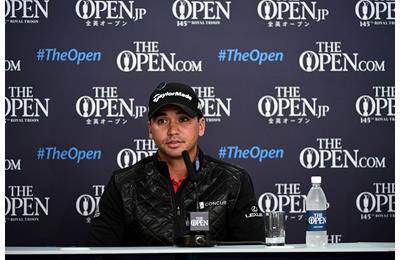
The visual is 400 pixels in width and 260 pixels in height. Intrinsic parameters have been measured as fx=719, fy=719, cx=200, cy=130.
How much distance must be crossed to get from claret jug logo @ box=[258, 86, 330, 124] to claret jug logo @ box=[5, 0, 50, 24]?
4.30 ft

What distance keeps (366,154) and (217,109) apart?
854 mm

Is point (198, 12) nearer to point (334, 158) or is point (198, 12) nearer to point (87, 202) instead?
point (334, 158)

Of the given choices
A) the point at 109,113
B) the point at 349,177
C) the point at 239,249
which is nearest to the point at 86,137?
the point at 109,113

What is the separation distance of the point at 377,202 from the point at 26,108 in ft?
6.49

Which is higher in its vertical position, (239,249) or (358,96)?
(358,96)

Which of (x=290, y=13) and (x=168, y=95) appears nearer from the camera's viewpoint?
(x=168, y=95)

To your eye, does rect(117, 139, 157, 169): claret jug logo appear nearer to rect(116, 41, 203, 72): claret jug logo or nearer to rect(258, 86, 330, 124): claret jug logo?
rect(116, 41, 203, 72): claret jug logo

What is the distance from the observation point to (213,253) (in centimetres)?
207

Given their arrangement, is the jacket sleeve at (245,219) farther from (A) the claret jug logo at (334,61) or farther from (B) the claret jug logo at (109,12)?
(B) the claret jug logo at (109,12)

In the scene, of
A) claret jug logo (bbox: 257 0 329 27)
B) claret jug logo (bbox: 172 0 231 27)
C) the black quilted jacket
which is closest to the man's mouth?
the black quilted jacket

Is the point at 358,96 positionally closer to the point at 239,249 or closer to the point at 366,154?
the point at 366,154

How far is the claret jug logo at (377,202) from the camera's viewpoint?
393 centimetres

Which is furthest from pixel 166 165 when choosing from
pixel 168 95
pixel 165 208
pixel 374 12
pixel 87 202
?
pixel 374 12

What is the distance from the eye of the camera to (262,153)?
3930 mm
